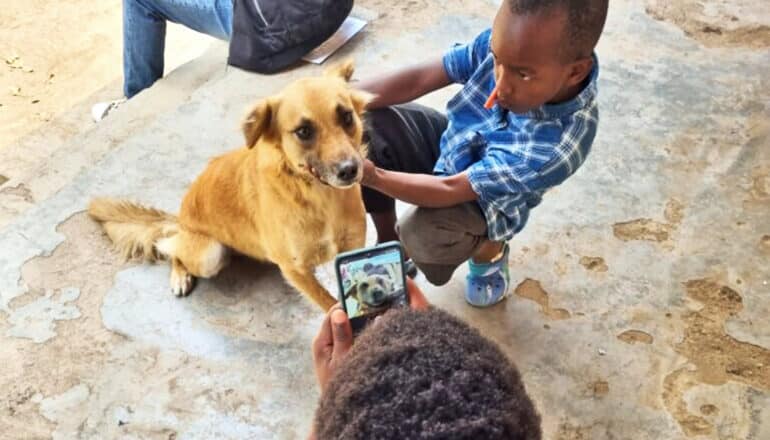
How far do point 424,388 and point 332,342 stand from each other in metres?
0.47

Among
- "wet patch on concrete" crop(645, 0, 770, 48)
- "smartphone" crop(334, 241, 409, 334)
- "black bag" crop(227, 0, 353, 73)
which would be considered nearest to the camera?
"smartphone" crop(334, 241, 409, 334)

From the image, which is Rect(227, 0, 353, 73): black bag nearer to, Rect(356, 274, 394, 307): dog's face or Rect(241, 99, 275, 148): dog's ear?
Rect(241, 99, 275, 148): dog's ear

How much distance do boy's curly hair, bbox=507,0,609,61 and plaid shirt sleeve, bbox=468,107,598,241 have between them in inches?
8.6

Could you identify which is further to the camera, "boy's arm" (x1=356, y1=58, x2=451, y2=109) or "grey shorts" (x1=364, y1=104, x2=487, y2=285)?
"boy's arm" (x1=356, y1=58, x2=451, y2=109)

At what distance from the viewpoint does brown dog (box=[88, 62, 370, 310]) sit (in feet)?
7.16

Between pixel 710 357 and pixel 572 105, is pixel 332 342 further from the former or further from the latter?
pixel 710 357

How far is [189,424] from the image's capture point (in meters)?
2.33

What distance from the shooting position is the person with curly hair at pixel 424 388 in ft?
3.11

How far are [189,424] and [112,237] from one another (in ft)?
2.84

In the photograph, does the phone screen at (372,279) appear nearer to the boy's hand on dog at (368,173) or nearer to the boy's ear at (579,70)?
the boy's hand on dog at (368,173)

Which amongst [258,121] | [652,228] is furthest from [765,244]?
[258,121]

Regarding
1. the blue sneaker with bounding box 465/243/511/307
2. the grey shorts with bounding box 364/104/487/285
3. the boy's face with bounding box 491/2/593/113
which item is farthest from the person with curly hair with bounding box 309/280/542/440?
the blue sneaker with bounding box 465/243/511/307

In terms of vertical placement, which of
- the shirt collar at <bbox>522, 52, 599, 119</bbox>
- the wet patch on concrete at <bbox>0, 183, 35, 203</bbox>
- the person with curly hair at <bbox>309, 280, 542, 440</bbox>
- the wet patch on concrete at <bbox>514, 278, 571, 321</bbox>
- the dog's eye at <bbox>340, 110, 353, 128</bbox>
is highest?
the person with curly hair at <bbox>309, 280, 542, 440</bbox>

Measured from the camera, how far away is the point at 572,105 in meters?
2.06
